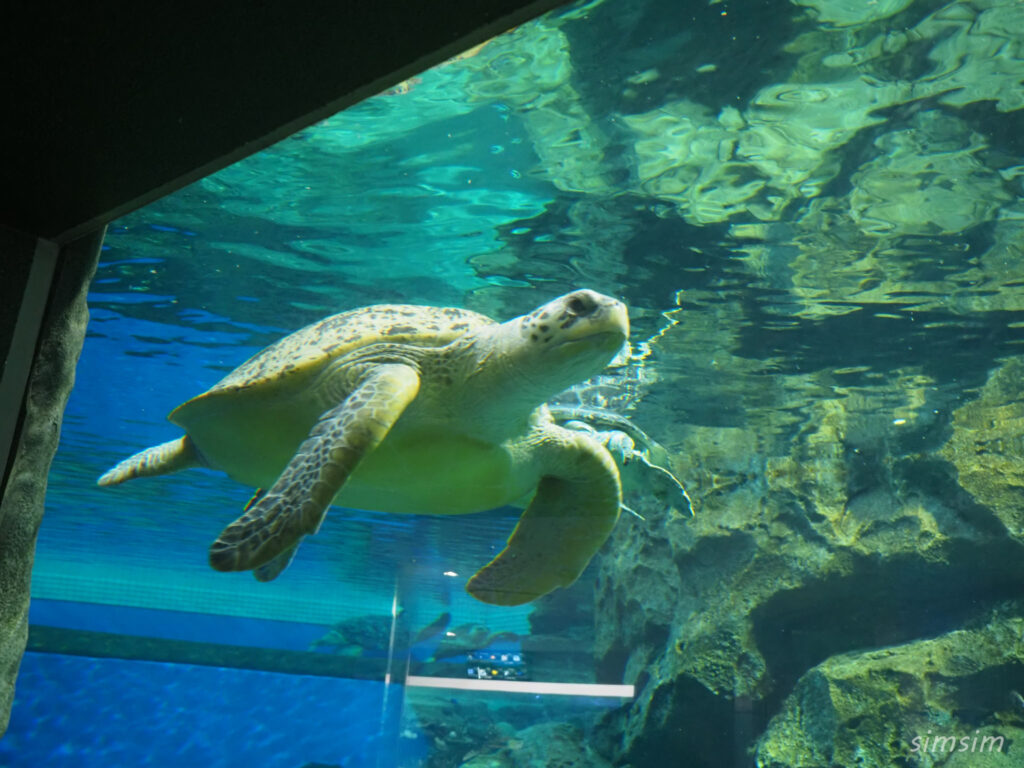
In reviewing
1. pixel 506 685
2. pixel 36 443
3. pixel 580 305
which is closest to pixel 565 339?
pixel 580 305

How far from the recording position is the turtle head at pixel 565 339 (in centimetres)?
380

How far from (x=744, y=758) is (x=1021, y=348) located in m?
7.90

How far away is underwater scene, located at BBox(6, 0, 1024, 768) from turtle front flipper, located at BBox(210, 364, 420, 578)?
0.02 metres

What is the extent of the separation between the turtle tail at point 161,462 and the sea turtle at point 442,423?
319 millimetres

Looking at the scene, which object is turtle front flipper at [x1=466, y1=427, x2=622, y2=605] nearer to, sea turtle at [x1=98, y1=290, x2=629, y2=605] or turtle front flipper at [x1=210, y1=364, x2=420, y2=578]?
sea turtle at [x1=98, y1=290, x2=629, y2=605]

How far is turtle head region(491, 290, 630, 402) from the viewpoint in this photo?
380 centimetres

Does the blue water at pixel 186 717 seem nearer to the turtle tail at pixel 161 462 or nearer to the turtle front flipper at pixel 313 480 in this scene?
the turtle tail at pixel 161 462

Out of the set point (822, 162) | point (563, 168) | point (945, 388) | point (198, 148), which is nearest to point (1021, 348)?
point (945, 388)

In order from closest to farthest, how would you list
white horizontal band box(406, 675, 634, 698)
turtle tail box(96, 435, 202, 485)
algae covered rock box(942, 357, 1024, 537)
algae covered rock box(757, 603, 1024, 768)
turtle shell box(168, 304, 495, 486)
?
turtle shell box(168, 304, 495, 486) → turtle tail box(96, 435, 202, 485) → algae covered rock box(757, 603, 1024, 768) → algae covered rock box(942, 357, 1024, 537) → white horizontal band box(406, 675, 634, 698)

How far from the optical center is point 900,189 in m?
7.24

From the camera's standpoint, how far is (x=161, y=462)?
585cm

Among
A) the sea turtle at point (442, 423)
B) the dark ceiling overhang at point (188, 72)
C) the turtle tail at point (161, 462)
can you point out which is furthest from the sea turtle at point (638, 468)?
the dark ceiling overhang at point (188, 72)

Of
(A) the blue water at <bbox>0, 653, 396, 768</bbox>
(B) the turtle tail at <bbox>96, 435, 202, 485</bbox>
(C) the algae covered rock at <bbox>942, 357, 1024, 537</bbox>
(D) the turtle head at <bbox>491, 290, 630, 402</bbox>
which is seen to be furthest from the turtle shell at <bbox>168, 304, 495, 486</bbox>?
(A) the blue water at <bbox>0, 653, 396, 768</bbox>

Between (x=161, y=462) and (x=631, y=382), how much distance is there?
25.9 ft
